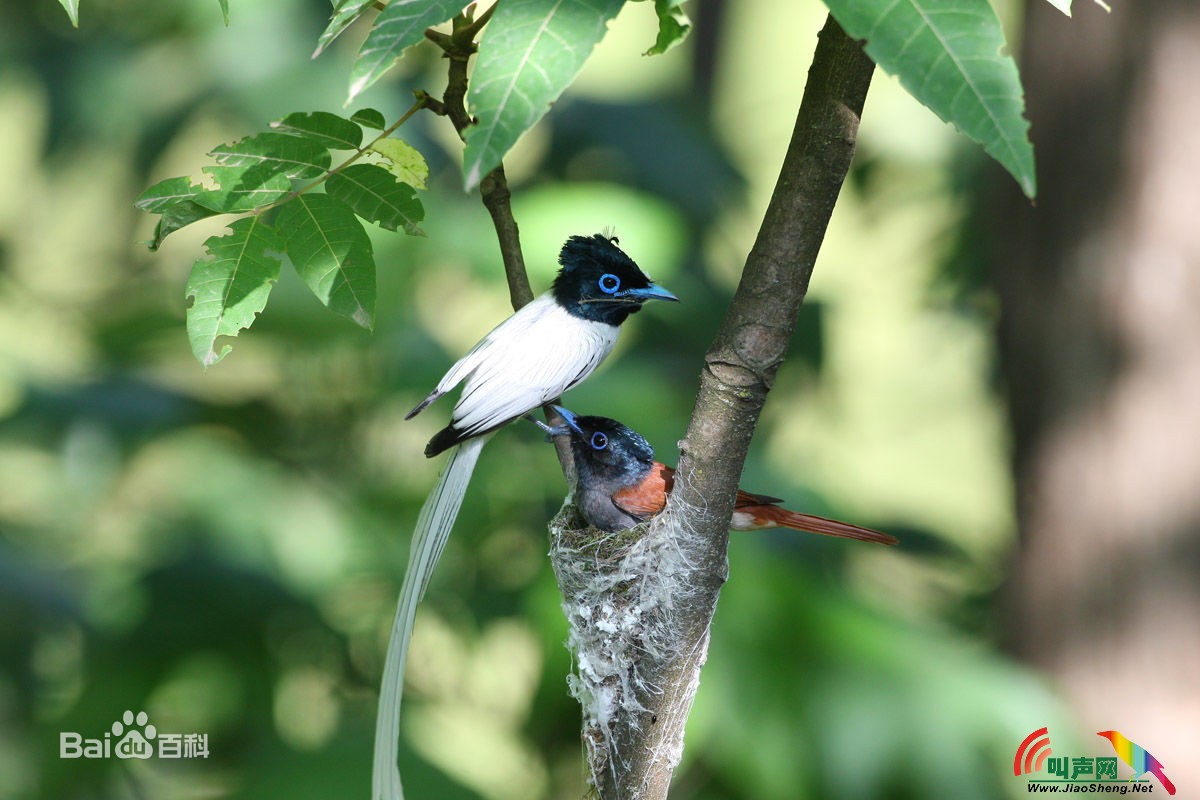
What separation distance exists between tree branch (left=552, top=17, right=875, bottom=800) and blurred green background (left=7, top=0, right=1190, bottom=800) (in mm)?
2036

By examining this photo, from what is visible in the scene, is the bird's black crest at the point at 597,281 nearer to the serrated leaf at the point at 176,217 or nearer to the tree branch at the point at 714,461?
the tree branch at the point at 714,461

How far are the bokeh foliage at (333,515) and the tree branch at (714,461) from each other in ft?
6.49

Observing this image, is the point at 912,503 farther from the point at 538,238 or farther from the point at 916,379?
the point at 538,238

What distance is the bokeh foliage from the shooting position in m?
4.20

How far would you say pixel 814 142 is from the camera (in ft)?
4.98

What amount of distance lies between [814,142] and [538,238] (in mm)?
3178

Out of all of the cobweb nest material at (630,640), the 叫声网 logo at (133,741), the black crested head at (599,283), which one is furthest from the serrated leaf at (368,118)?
the 叫声网 logo at (133,741)

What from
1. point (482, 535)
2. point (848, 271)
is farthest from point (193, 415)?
point (848, 271)

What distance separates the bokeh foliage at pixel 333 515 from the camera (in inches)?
165

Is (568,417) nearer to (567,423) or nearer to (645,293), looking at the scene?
(567,423)

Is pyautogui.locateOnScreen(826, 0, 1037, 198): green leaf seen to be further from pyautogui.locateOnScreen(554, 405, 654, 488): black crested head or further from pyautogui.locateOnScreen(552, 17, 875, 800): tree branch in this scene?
pyautogui.locateOnScreen(554, 405, 654, 488): black crested head

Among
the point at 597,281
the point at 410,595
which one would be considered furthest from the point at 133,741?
the point at 597,281

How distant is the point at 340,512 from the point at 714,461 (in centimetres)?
326

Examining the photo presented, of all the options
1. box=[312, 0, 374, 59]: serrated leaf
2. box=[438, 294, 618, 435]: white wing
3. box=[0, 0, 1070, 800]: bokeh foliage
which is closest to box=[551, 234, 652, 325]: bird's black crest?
box=[438, 294, 618, 435]: white wing
